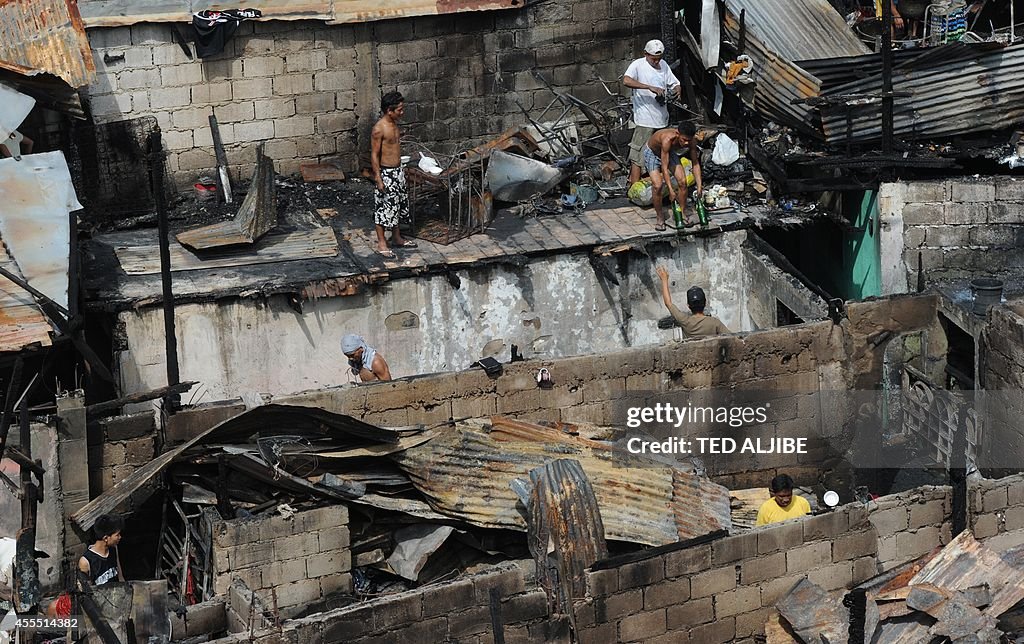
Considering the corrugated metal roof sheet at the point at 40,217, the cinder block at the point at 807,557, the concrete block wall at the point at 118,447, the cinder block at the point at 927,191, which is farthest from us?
the cinder block at the point at 927,191

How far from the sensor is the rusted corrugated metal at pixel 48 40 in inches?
656

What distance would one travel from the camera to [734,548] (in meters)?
11.5

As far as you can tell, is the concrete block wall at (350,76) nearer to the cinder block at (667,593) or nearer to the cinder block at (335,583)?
the cinder block at (335,583)

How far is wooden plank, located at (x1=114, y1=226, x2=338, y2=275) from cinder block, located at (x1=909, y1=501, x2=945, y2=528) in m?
6.23

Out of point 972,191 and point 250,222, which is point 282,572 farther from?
point 972,191

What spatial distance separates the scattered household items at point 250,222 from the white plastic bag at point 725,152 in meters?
4.26

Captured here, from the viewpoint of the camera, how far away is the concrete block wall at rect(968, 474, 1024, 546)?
1196cm

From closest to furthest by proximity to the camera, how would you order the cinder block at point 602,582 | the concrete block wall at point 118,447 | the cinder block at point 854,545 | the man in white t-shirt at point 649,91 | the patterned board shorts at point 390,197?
the cinder block at point 602,582 < the cinder block at point 854,545 < the concrete block wall at point 118,447 < the patterned board shorts at point 390,197 < the man in white t-shirt at point 649,91

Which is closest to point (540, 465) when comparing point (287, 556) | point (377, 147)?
point (287, 556)

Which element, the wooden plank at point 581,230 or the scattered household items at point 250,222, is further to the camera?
the wooden plank at point 581,230

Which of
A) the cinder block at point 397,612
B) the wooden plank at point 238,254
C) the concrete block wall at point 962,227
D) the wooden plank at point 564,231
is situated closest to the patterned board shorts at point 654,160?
the wooden plank at point 564,231

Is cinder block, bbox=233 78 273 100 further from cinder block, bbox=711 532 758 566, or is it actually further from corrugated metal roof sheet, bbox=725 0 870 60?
cinder block, bbox=711 532 758 566

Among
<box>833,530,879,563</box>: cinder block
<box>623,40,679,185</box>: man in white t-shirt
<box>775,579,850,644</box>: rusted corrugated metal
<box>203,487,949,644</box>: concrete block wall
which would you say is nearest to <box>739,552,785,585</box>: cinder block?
<box>203,487,949,644</box>: concrete block wall

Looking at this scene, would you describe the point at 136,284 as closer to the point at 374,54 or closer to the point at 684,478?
the point at 374,54
